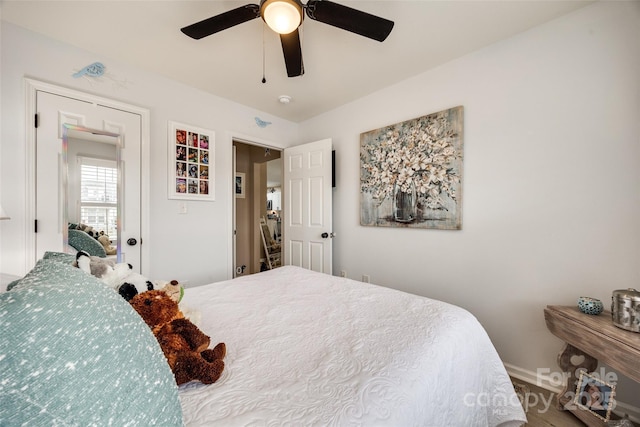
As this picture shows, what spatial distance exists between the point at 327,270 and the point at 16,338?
8.90ft

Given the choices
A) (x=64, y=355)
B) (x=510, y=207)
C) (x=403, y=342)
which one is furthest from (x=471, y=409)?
(x=510, y=207)

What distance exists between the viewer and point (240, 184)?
4.64 metres

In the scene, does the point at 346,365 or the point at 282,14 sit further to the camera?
the point at 282,14

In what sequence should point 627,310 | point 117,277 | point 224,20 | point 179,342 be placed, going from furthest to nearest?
point 224,20, point 627,310, point 117,277, point 179,342

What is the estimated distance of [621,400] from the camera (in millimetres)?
A: 1504

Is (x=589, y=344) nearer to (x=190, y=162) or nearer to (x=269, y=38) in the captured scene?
(x=269, y=38)

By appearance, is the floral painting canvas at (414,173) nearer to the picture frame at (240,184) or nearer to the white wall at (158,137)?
the white wall at (158,137)

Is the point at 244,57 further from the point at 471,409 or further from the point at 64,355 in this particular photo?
the point at 471,409

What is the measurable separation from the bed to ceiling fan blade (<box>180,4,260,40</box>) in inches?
54.1

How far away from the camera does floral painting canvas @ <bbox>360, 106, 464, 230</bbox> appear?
2.15 m

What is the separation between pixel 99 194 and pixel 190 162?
2.66 ft

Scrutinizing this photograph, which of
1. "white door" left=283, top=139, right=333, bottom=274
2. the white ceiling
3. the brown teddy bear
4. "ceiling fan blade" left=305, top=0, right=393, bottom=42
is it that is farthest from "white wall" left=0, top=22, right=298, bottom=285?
the brown teddy bear

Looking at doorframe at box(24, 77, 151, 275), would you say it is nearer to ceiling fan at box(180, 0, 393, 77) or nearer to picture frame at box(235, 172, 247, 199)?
ceiling fan at box(180, 0, 393, 77)

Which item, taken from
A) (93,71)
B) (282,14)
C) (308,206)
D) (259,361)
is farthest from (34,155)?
(308,206)
